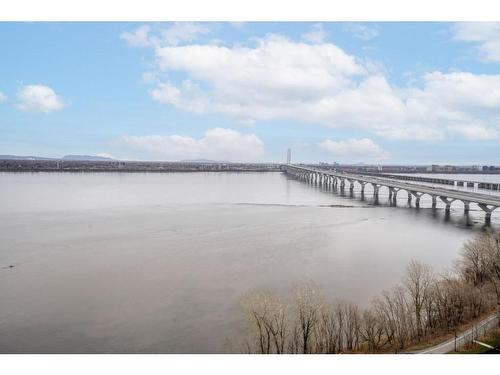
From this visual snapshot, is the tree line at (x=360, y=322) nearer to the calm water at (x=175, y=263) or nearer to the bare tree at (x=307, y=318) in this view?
the bare tree at (x=307, y=318)

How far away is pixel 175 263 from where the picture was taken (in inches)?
607

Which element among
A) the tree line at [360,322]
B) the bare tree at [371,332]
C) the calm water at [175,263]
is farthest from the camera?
the calm water at [175,263]

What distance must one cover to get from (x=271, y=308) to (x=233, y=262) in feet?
20.9

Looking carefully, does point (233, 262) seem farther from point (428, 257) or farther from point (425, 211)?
point (425, 211)

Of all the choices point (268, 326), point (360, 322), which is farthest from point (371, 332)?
point (268, 326)

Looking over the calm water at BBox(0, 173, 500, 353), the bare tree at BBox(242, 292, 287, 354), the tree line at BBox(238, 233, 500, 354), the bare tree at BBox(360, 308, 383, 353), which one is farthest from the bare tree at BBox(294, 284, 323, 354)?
the calm water at BBox(0, 173, 500, 353)

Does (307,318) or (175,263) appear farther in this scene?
(175,263)

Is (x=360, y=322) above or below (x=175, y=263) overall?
above

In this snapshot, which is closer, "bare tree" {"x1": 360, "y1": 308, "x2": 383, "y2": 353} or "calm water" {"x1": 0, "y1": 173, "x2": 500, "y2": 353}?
"bare tree" {"x1": 360, "y1": 308, "x2": 383, "y2": 353}

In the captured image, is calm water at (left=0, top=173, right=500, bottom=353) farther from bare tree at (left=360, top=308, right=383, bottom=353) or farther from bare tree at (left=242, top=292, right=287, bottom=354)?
bare tree at (left=360, top=308, right=383, bottom=353)

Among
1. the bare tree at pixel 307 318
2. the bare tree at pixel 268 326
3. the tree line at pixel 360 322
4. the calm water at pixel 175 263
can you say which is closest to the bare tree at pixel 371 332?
the tree line at pixel 360 322

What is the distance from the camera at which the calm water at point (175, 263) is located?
384 inches

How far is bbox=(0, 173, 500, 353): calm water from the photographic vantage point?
9.75 m

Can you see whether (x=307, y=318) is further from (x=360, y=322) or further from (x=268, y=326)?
(x=360, y=322)
